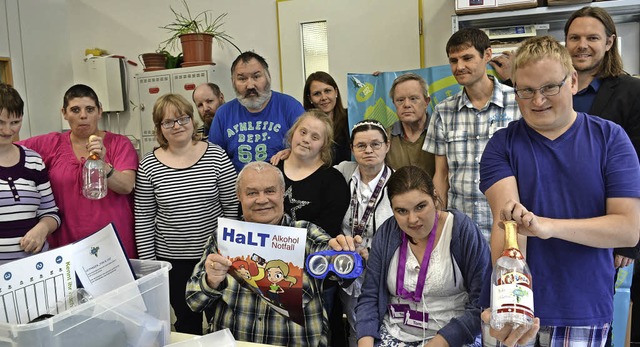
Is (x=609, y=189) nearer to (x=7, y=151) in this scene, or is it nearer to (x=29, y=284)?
(x=29, y=284)

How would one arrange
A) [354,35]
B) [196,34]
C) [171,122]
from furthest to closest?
[196,34], [354,35], [171,122]

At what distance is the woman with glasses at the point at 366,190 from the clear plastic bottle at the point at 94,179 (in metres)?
1.15

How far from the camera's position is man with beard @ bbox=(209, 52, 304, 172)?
2.76 metres

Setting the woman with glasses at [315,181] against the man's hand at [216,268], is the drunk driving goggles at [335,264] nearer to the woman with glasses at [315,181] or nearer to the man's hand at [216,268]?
the man's hand at [216,268]

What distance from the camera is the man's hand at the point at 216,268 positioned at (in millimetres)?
1704

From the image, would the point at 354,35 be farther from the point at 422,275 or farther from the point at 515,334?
the point at 515,334

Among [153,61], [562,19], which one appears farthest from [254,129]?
[153,61]

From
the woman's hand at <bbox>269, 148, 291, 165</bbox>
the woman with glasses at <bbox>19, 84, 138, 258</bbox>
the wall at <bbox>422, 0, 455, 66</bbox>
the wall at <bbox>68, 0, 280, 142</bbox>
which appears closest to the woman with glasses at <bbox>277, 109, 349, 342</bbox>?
the woman's hand at <bbox>269, 148, 291, 165</bbox>

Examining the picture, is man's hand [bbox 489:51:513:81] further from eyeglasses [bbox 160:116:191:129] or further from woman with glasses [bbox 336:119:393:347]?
eyeglasses [bbox 160:116:191:129]

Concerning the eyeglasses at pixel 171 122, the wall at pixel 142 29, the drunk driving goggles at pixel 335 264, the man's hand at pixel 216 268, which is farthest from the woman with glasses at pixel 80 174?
the wall at pixel 142 29

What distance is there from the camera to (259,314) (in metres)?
1.85

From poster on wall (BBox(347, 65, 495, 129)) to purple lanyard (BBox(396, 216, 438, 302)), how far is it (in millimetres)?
1469

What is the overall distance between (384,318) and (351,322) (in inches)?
13.0

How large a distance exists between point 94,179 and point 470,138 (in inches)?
70.2
